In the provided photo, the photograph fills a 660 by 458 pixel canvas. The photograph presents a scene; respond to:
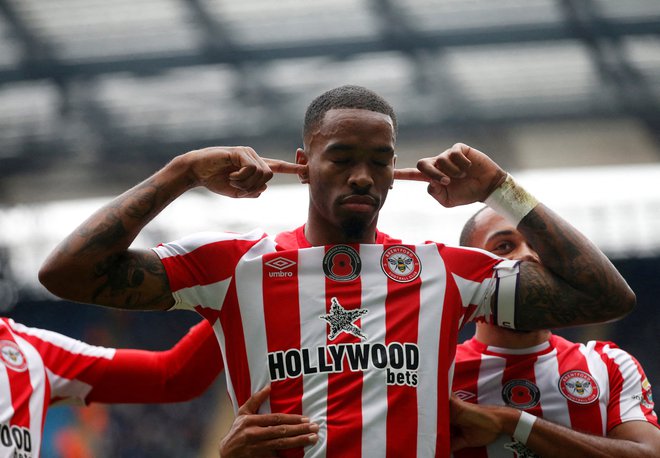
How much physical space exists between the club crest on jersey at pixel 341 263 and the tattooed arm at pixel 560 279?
32cm

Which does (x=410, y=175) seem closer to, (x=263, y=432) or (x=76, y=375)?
(x=263, y=432)

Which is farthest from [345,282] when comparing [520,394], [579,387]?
[579,387]

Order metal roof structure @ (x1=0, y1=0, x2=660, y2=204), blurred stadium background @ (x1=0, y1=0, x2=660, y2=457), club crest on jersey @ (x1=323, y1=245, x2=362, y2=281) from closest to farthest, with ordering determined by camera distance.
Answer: club crest on jersey @ (x1=323, y1=245, x2=362, y2=281) < metal roof structure @ (x1=0, y1=0, x2=660, y2=204) < blurred stadium background @ (x1=0, y1=0, x2=660, y2=457)

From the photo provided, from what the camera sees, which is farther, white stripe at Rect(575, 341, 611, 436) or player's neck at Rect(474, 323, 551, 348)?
player's neck at Rect(474, 323, 551, 348)

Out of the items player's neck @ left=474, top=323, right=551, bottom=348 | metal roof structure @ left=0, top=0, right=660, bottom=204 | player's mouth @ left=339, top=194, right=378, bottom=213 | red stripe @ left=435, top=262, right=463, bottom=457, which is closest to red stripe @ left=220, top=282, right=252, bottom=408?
player's mouth @ left=339, top=194, right=378, bottom=213

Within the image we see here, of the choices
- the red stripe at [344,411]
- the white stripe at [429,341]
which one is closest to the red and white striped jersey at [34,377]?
the red stripe at [344,411]

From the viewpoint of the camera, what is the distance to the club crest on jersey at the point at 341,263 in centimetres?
221

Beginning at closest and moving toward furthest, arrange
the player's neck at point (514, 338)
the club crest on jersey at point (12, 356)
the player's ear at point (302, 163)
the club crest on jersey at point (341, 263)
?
the club crest on jersey at point (341, 263)
the player's ear at point (302, 163)
the player's neck at point (514, 338)
the club crest on jersey at point (12, 356)

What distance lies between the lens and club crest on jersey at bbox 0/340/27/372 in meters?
2.93

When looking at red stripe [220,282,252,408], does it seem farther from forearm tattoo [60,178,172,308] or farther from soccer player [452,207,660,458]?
soccer player [452,207,660,458]

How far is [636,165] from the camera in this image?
850 centimetres

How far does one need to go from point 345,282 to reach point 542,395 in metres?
0.69

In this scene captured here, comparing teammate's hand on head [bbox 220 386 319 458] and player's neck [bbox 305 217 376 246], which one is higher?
player's neck [bbox 305 217 376 246]

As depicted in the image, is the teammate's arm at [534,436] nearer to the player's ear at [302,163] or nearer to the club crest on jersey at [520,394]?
the club crest on jersey at [520,394]
